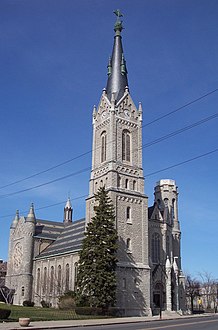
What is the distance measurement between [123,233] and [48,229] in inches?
1304

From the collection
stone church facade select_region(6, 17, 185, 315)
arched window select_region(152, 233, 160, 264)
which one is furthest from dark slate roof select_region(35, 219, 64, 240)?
arched window select_region(152, 233, 160, 264)

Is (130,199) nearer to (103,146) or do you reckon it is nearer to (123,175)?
(123,175)

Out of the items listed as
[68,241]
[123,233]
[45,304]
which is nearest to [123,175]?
[123,233]

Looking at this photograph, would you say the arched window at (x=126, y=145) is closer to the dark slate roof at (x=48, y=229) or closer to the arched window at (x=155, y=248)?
the arched window at (x=155, y=248)

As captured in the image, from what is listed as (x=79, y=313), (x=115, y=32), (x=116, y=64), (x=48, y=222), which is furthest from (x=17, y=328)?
(x=48, y=222)

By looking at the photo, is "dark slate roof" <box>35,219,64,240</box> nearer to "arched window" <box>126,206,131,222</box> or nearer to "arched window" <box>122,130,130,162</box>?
"arched window" <box>126,206,131,222</box>

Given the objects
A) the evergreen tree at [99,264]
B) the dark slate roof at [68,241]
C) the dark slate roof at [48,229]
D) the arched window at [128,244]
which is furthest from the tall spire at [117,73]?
the dark slate roof at [48,229]

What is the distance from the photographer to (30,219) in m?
74.6

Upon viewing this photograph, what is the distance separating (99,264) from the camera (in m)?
42.5

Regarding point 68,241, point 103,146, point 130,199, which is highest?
point 103,146

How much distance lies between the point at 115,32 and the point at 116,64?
650 centimetres

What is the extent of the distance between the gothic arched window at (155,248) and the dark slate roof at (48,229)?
24977mm

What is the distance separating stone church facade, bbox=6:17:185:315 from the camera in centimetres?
5044

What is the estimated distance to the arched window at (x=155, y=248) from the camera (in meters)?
57.6
